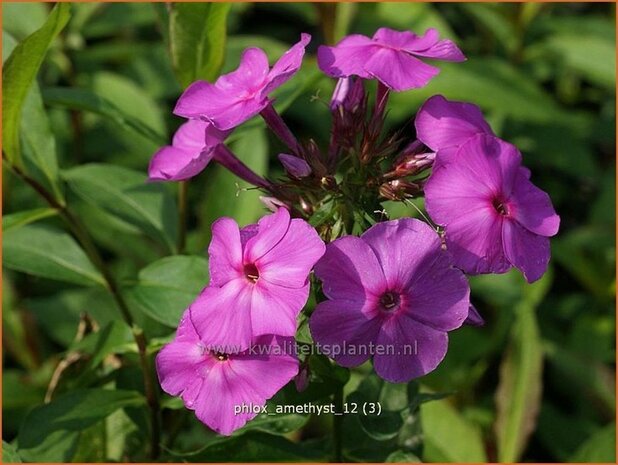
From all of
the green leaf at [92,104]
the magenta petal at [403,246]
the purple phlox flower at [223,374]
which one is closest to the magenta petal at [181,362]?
the purple phlox flower at [223,374]

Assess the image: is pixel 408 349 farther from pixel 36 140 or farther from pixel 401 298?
pixel 36 140

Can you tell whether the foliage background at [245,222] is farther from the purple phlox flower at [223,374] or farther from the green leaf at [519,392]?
the purple phlox flower at [223,374]

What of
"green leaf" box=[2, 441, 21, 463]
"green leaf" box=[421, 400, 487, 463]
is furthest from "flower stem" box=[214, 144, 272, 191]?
"green leaf" box=[421, 400, 487, 463]

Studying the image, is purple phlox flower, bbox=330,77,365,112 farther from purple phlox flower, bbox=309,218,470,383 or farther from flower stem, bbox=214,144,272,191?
purple phlox flower, bbox=309,218,470,383

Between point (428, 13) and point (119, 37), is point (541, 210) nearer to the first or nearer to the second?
point (428, 13)

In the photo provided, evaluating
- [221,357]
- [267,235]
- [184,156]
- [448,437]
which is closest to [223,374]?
[221,357]

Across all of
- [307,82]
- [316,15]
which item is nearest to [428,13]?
[316,15]
